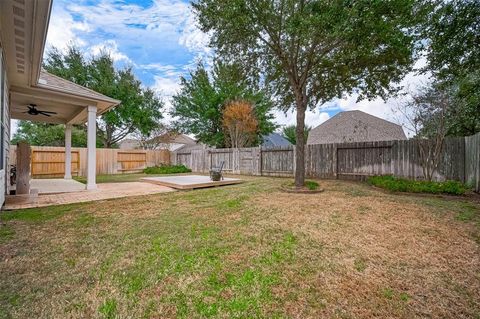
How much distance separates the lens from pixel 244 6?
6004mm

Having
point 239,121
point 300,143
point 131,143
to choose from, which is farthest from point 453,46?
point 131,143

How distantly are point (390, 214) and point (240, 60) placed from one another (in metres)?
6.50

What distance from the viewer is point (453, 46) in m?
6.49

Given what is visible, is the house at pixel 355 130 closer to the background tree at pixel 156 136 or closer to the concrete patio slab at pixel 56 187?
the background tree at pixel 156 136

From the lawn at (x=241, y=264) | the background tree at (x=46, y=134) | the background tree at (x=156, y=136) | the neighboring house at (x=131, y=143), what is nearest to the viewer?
the lawn at (x=241, y=264)

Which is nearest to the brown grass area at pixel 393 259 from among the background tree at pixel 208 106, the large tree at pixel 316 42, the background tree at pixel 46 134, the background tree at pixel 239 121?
the large tree at pixel 316 42

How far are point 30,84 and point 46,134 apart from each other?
724 inches

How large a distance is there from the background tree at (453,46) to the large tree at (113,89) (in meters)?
18.3

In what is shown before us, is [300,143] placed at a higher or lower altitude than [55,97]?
lower

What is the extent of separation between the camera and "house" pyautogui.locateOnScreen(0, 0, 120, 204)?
131 inches

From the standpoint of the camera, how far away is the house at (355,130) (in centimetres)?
1867

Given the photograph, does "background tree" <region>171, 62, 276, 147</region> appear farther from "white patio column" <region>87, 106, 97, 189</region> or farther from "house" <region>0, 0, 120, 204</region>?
"white patio column" <region>87, 106, 97, 189</region>

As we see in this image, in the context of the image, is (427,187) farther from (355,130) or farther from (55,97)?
(355,130)

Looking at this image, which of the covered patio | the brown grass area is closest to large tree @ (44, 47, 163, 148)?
the covered patio
